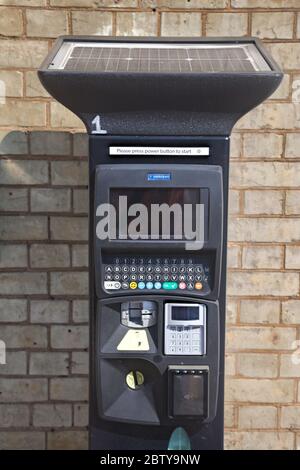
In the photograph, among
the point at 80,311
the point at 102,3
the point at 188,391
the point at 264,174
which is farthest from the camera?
the point at 80,311

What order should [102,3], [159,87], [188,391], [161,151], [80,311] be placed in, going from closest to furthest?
[159,87] → [161,151] → [188,391] → [102,3] → [80,311]

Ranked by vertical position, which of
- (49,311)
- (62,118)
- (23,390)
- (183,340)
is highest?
(62,118)

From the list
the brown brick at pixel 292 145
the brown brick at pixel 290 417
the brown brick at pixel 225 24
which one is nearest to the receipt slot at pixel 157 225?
the brown brick at pixel 225 24

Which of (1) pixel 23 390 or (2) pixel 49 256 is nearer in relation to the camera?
(2) pixel 49 256

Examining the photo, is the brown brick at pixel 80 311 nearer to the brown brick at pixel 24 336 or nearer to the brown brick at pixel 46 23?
the brown brick at pixel 24 336

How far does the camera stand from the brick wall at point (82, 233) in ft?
9.12

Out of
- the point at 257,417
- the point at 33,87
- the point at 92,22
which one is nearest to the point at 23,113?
the point at 33,87

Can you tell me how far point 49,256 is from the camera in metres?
2.94

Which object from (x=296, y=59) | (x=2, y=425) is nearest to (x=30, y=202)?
(x=2, y=425)

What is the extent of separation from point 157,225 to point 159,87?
0.45m

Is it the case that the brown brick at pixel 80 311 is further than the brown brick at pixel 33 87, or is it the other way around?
the brown brick at pixel 80 311

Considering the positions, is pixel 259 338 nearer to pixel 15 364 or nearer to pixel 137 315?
pixel 137 315
